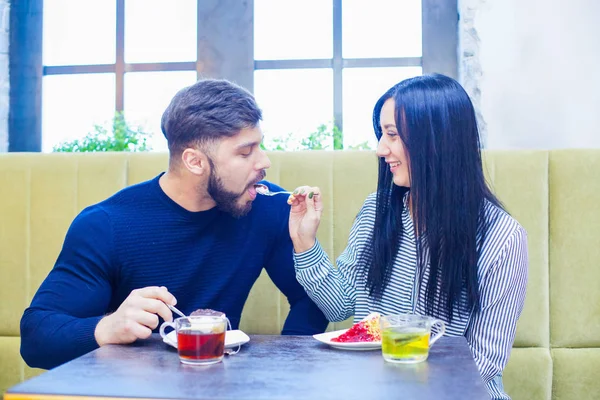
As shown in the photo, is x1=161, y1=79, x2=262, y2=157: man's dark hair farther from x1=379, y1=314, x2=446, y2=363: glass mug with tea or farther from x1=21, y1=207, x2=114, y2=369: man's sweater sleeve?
x1=379, y1=314, x2=446, y2=363: glass mug with tea

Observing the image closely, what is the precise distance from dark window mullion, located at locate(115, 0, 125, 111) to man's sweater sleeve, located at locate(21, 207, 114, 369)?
1676 mm

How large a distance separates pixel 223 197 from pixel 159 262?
8.2 inches

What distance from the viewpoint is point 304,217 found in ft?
5.20

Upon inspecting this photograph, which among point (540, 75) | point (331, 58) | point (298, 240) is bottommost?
point (298, 240)

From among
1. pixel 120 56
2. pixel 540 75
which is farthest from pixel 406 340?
pixel 120 56

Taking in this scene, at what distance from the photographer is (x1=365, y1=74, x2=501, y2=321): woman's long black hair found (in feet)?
4.73

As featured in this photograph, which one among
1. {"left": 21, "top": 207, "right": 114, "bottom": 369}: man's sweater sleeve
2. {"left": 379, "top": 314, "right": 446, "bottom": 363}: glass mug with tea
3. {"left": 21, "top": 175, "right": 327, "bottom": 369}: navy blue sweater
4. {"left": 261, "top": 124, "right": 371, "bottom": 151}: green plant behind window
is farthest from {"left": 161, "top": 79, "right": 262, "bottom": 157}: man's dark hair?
{"left": 261, "top": 124, "right": 371, "bottom": 151}: green plant behind window

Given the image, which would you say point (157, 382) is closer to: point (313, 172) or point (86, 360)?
point (86, 360)

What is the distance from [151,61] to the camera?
3139mm

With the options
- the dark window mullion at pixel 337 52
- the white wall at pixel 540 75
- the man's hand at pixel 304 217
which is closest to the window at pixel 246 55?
the dark window mullion at pixel 337 52

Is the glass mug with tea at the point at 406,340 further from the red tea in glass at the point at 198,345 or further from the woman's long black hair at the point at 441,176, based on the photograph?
the woman's long black hair at the point at 441,176

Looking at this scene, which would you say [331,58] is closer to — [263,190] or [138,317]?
[263,190]

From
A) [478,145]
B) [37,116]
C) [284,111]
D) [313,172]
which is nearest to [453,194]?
[478,145]

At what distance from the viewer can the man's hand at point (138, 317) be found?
1123mm
